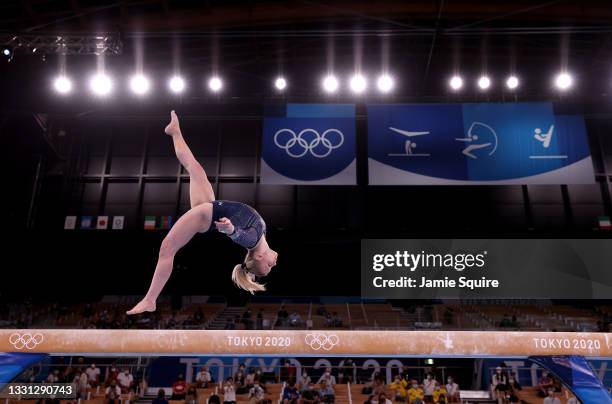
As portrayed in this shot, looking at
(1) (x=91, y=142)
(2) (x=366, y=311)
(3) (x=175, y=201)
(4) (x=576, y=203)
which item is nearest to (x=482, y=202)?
(4) (x=576, y=203)

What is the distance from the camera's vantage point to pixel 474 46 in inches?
457

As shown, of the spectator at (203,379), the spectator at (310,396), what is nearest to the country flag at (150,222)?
the spectator at (203,379)

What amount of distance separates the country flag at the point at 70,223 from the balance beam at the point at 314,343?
7.18 metres

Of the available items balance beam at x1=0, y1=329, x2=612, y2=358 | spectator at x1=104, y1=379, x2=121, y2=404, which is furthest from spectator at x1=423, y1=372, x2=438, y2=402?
spectator at x1=104, y1=379, x2=121, y2=404

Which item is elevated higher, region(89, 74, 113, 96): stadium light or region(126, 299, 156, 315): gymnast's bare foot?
region(89, 74, 113, 96): stadium light

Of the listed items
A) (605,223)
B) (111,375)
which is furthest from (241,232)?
(605,223)

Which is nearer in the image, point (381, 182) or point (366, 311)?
point (381, 182)

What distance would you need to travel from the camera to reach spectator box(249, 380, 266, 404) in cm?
902

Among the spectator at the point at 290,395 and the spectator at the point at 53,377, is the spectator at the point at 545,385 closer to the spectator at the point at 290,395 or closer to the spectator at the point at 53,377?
the spectator at the point at 290,395

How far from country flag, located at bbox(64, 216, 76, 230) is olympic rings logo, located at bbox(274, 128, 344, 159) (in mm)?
6083

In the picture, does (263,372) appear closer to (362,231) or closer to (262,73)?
(362,231)

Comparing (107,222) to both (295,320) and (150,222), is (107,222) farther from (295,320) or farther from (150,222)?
(295,320)

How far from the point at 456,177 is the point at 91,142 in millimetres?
9563

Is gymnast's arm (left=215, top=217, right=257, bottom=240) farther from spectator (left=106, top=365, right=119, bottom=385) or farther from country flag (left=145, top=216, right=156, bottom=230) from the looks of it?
country flag (left=145, top=216, right=156, bottom=230)
